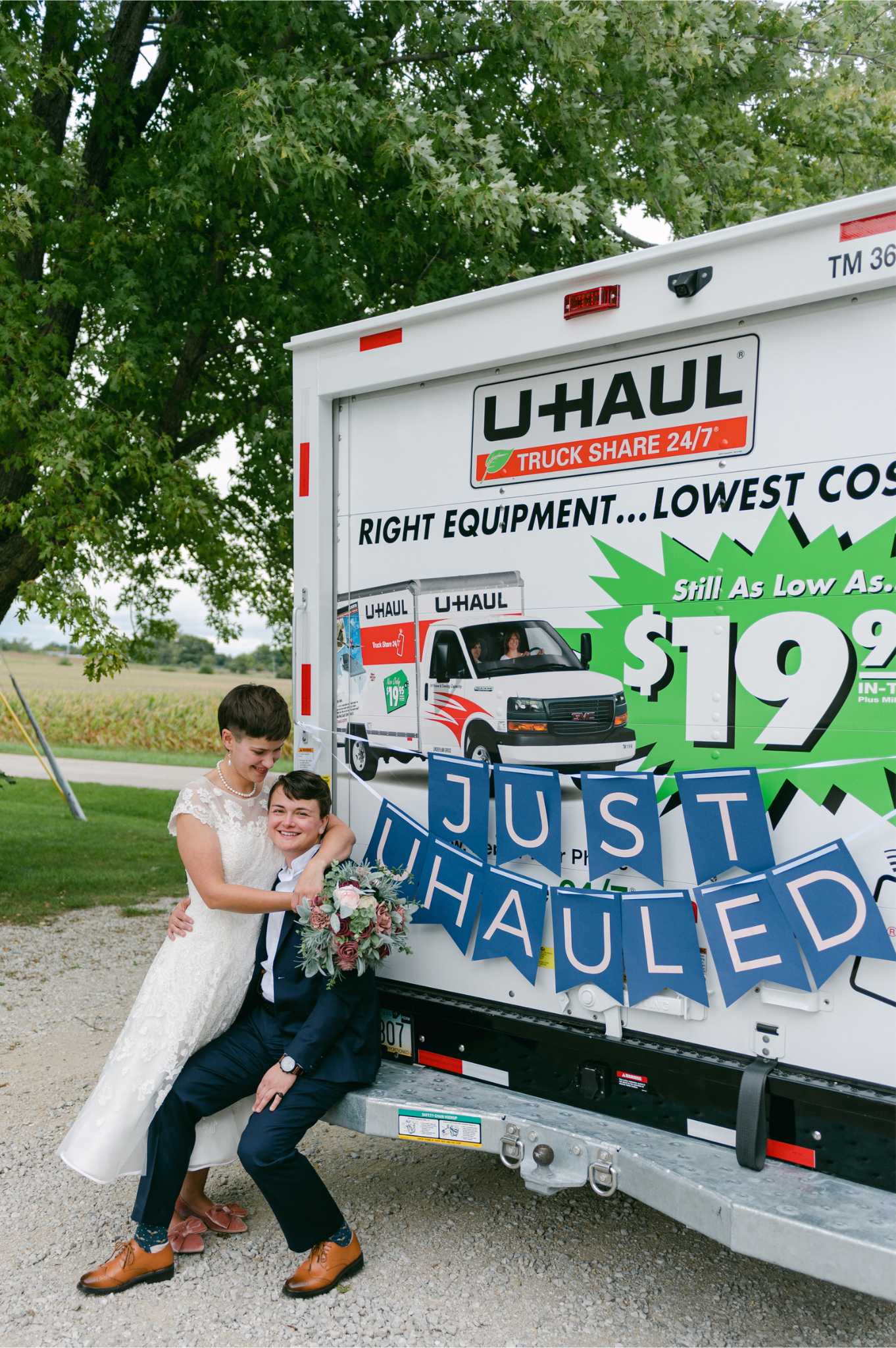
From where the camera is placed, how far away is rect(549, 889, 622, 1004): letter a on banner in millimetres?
3178

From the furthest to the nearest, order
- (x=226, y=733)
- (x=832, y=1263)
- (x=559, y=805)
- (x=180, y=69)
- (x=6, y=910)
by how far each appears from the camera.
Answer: (x=6, y=910) → (x=180, y=69) → (x=226, y=733) → (x=559, y=805) → (x=832, y=1263)

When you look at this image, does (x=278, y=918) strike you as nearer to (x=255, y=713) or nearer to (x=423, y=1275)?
(x=255, y=713)

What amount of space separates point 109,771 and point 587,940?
57.5ft

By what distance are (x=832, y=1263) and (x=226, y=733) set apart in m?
2.25

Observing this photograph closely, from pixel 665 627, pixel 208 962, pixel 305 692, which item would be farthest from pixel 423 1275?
pixel 665 627

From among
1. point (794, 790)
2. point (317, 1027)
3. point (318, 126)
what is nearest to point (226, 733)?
point (317, 1027)

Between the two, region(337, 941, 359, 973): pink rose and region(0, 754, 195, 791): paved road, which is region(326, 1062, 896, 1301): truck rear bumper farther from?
region(0, 754, 195, 791): paved road

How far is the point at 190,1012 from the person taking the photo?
3.50m

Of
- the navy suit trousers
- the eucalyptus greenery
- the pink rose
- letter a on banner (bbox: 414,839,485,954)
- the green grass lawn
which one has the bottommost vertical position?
the green grass lawn

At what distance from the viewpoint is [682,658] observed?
306cm

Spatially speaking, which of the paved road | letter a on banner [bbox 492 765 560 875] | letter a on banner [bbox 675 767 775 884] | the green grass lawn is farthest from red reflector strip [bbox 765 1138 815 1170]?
the paved road

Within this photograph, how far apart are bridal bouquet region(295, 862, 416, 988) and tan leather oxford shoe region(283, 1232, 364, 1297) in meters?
0.80

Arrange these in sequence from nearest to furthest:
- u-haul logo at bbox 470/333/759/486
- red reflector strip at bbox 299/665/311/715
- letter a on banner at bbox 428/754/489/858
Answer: u-haul logo at bbox 470/333/759/486 → letter a on banner at bbox 428/754/489/858 → red reflector strip at bbox 299/665/311/715

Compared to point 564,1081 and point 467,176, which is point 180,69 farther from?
point 564,1081
